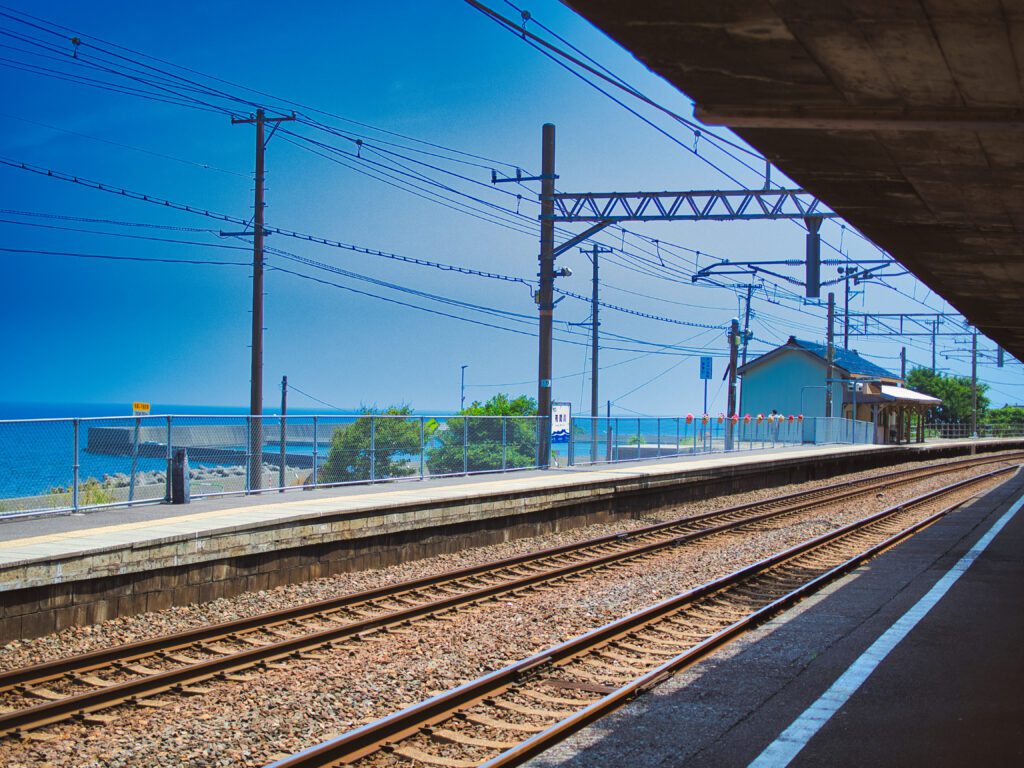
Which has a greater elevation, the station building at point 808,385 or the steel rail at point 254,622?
the station building at point 808,385

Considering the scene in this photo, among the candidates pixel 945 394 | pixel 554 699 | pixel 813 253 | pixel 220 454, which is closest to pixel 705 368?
pixel 813 253

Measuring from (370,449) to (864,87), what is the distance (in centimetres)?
1513

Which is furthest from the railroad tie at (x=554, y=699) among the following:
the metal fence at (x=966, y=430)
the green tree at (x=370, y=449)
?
the metal fence at (x=966, y=430)

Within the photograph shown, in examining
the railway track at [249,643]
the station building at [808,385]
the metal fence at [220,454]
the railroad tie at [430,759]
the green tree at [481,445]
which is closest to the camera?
the railroad tie at [430,759]

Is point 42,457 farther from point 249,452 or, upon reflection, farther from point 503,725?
point 503,725

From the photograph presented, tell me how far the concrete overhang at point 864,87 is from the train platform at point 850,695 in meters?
4.14

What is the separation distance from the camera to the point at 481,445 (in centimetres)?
2488

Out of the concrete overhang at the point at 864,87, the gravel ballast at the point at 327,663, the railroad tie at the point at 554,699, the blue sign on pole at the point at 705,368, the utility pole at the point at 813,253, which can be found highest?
the utility pole at the point at 813,253

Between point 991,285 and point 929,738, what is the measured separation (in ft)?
38.9

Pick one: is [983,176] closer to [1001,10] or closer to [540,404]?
[1001,10]

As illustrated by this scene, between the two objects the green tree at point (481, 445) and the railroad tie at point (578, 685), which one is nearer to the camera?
the railroad tie at point (578, 685)

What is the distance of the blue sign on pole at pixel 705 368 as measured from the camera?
153 feet

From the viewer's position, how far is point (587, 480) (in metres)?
22.5

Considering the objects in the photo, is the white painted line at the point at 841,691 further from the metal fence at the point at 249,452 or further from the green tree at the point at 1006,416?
the green tree at the point at 1006,416
